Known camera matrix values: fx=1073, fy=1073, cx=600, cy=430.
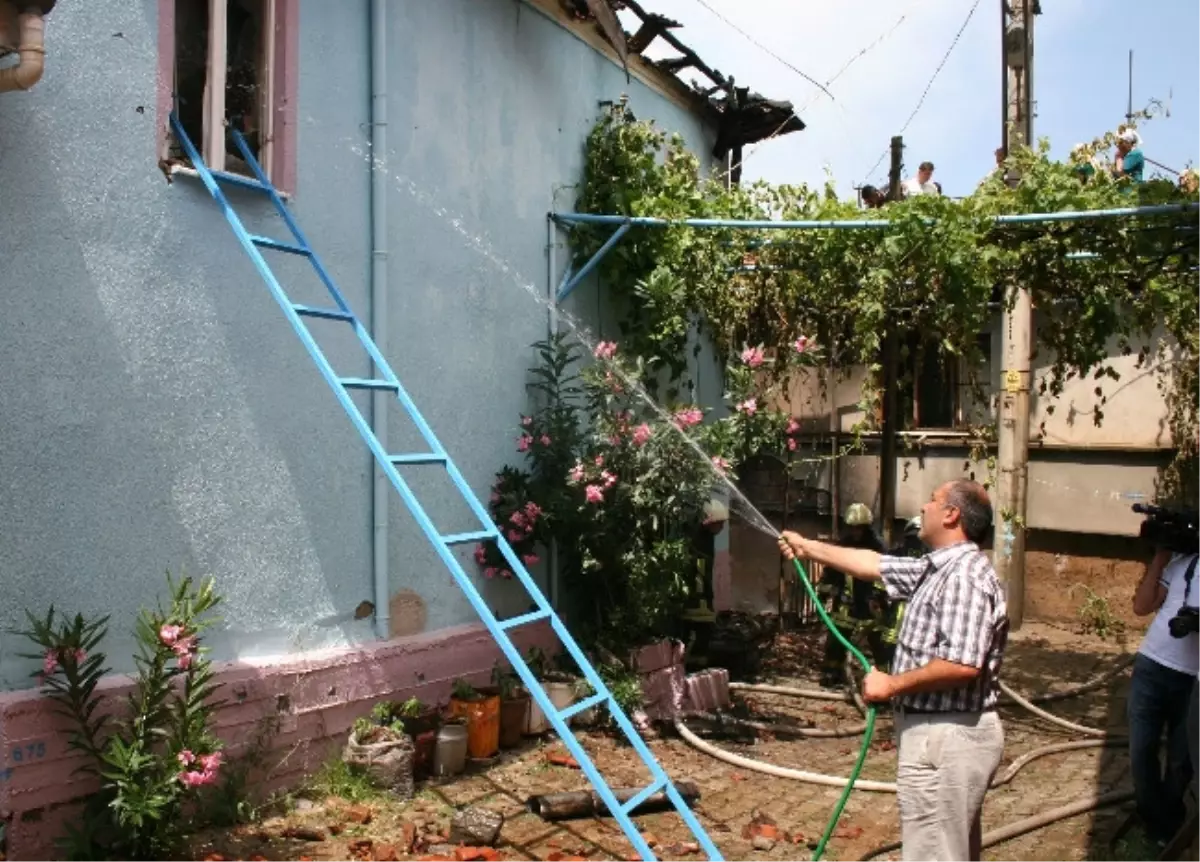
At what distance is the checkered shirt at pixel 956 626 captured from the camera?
4.00 metres

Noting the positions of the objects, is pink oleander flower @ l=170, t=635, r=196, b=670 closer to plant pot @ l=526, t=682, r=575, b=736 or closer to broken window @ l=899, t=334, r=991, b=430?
plant pot @ l=526, t=682, r=575, b=736

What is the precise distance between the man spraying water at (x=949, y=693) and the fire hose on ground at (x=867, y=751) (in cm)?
60

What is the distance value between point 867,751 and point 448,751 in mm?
2633

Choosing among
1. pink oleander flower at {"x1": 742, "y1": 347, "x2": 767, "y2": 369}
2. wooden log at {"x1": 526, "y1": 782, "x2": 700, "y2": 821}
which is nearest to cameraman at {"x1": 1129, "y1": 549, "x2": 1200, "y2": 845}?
wooden log at {"x1": 526, "y1": 782, "x2": 700, "y2": 821}

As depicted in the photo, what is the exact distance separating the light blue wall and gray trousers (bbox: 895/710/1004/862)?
3.78 metres

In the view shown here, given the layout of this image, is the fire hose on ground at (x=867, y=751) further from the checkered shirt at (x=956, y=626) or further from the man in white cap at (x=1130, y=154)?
the man in white cap at (x=1130, y=154)

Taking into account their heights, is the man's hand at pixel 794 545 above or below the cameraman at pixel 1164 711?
above

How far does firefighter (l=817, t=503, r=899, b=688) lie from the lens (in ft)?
31.2

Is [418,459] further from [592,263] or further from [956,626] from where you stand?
[592,263]

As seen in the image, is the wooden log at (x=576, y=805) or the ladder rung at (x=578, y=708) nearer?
A: the ladder rung at (x=578, y=708)

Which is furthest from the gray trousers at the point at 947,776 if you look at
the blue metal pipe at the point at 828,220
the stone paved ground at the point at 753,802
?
the blue metal pipe at the point at 828,220

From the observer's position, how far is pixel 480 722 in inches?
282

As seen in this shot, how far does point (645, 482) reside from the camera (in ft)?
27.0

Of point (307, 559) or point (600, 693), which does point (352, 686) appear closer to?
point (307, 559)
